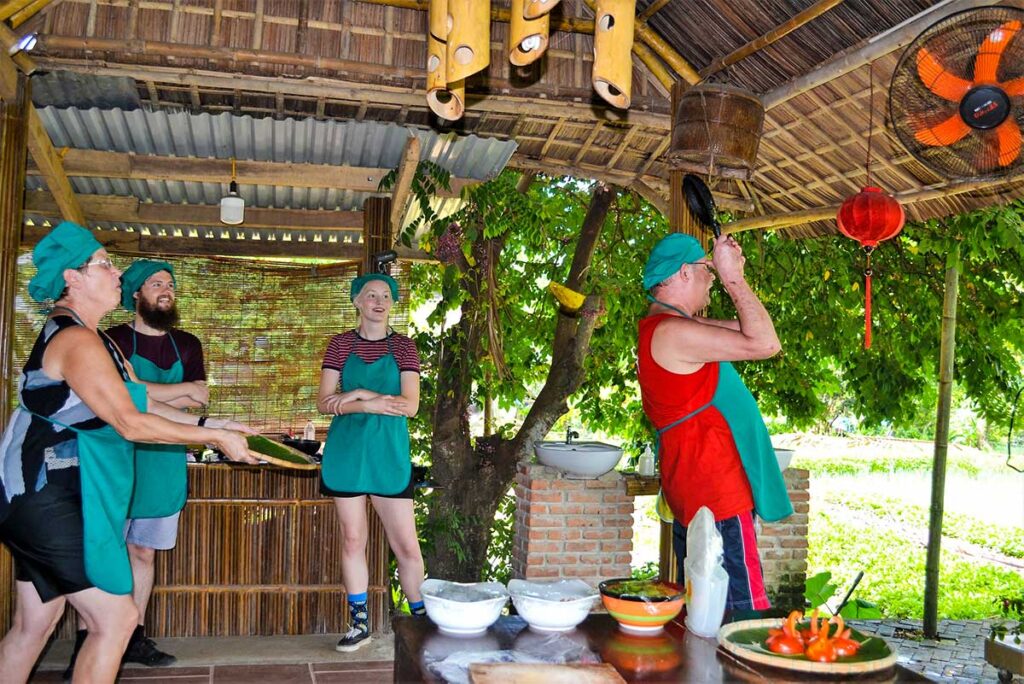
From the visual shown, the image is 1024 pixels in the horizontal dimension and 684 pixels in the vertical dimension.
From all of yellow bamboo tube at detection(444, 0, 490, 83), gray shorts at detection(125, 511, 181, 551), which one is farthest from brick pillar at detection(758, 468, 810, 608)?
yellow bamboo tube at detection(444, 0, 490, 83)

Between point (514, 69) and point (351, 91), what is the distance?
0.74m

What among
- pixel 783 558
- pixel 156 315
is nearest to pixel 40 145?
pixel 156 315

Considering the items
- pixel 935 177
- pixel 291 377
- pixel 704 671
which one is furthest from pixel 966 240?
pixel 704 671

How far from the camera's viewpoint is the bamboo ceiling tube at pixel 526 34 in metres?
2.23

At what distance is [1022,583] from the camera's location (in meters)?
10.9

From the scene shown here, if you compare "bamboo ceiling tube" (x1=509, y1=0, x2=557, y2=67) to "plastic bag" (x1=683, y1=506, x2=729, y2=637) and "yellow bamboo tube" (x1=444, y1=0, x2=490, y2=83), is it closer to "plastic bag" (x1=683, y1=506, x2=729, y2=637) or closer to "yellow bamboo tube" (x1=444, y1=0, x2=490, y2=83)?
"yellow bamboo tube" (x1=444, y1=0, x2=490, y2=83)

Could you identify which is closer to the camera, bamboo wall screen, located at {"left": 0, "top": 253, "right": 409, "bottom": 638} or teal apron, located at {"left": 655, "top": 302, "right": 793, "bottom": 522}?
teal apron, located at {"left": 655, "top": 302, "right": 793, "bottom": 522}

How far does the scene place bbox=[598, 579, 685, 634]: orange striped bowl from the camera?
2.00 metres

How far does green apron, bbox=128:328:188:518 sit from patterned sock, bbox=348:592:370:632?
0.87 meters

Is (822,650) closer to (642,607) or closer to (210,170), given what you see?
(642,607)

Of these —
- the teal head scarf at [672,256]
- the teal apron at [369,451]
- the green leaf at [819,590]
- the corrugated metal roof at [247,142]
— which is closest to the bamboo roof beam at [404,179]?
the corrugated metal roof at [247,142]

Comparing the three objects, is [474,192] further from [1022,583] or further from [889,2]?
[1022,583]

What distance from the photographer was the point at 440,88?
235cm

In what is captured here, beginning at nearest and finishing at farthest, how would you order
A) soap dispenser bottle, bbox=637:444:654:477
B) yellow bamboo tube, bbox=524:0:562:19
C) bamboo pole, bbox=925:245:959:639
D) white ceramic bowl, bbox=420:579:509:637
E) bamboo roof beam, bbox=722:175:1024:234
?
white ceramic bowl, bbox=420:579:509:637 → yellow bamboo tube, bbox=524:0:562:19 → bamboo roof beam, bbox=722:175:1024:234 → soap dispenser bottle, bbox=637:444:654:477 → bamboo pole, bbox=925:245:959:639
